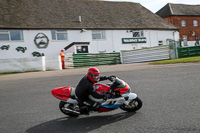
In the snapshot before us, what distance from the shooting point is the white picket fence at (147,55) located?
2538 cm

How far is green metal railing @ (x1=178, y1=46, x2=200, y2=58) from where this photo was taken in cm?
2483

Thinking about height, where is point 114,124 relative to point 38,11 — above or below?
below

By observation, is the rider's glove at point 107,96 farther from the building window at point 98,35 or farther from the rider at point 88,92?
the building window at point 98,35

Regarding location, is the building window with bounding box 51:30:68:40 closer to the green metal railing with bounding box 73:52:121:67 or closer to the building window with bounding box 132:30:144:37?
the green metal railing with bounding box 73:52:121:67

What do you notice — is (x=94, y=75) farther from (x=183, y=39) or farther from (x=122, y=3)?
(x=183, y=39)

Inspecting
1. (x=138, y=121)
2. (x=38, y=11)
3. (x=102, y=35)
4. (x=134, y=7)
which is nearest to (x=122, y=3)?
(x=134, y=7)

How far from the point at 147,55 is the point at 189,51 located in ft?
15.6

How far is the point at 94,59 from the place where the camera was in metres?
25.2

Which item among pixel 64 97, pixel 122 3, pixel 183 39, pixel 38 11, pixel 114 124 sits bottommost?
pixel 114 124

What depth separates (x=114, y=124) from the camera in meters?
→ 4.62

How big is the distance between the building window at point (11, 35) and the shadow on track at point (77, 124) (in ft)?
75.8

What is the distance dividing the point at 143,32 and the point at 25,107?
29.3m

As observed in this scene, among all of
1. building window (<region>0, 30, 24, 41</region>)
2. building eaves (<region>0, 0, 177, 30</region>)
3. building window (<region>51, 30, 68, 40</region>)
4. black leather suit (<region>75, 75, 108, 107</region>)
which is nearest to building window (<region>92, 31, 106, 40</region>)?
building eaves (<region>0, 0, 177, 30</region>)

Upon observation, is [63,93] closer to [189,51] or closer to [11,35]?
[189,51]
